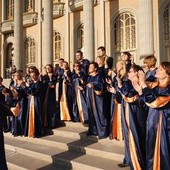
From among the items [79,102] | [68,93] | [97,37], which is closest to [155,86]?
[79,102]

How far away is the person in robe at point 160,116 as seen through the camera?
3.84 meters

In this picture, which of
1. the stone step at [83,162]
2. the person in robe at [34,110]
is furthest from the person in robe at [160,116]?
the person in robe at [34,110]

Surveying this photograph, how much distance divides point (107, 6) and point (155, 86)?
14803 millimetres

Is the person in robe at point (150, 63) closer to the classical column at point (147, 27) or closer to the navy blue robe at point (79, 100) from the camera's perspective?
the navy blue robe at point (79, 100)

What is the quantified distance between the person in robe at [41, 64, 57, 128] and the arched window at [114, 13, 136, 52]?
975 cm

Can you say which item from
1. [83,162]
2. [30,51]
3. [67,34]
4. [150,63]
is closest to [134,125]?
[150,63]

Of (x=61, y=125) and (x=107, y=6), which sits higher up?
(x=107, y=6)

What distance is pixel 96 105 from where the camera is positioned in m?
6.47

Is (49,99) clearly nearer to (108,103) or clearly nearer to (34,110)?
(34,110)

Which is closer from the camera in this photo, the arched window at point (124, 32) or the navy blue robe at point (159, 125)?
the navy blue robe at point (159, 125)

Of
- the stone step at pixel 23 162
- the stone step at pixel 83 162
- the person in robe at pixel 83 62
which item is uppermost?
the person in robe at pixel 83 62

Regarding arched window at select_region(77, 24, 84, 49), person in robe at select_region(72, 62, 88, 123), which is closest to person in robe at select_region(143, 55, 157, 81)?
person in robe at select_region(72, 62, 88, 123)

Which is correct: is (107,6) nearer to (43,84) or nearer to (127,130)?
(43,84)

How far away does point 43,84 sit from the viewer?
7730 mm
